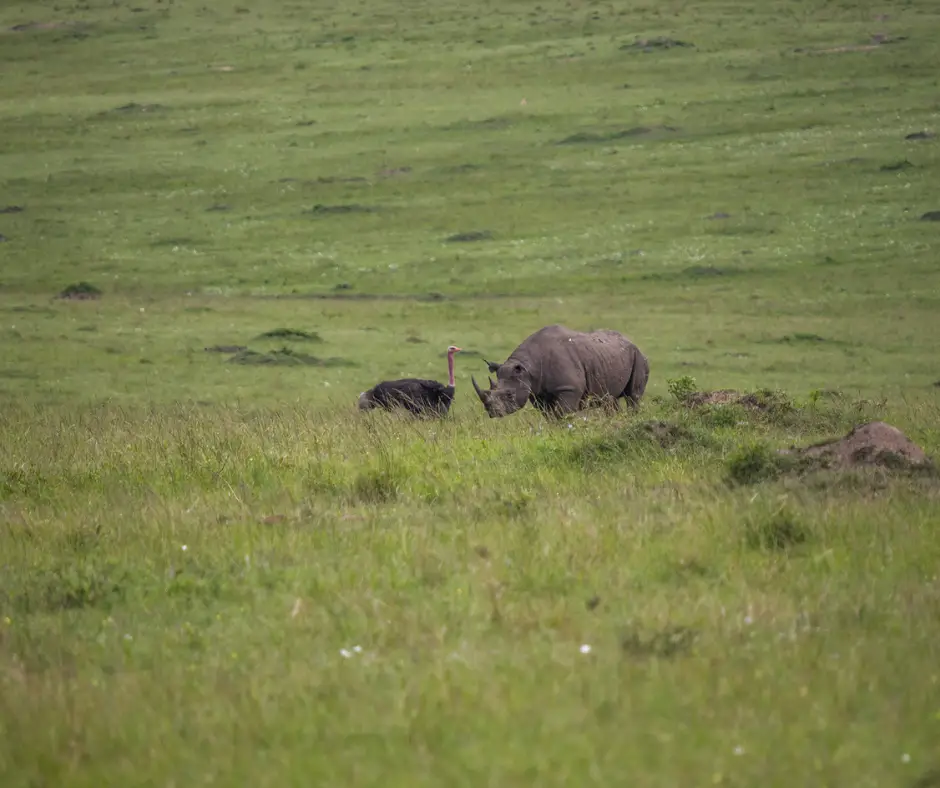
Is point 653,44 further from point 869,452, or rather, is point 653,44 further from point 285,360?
point 869,452

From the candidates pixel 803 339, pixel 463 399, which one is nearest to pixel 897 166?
pixel 803 339

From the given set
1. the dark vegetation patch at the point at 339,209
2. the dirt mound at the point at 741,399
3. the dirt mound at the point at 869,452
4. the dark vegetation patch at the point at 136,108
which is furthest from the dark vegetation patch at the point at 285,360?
the dark vegetation patch at the point at 136,108

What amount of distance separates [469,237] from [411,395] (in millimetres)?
28454

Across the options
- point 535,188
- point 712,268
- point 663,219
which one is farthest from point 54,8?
point 712,268

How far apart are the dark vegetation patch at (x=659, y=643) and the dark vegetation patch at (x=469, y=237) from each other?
1596 inches

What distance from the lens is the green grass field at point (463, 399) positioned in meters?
5.75

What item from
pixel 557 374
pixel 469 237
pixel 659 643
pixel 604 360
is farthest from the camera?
pixel 469 237

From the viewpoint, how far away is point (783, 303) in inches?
1449

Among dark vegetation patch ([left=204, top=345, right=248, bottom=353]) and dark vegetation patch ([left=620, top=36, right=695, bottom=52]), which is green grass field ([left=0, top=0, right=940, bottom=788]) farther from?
dark vegetation patch ([left=620, top=36, right=695, bottom=52])

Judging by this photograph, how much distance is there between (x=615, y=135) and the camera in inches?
2322

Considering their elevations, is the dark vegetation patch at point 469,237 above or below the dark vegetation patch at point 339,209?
below

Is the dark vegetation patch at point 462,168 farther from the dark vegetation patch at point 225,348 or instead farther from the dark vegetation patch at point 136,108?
the dark vegetation patch at point 225,348

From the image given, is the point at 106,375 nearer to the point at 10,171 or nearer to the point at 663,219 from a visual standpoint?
the point at 663,219

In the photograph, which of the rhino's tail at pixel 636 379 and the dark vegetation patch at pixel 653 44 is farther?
the dark vegetation patch at pixel 653 44
